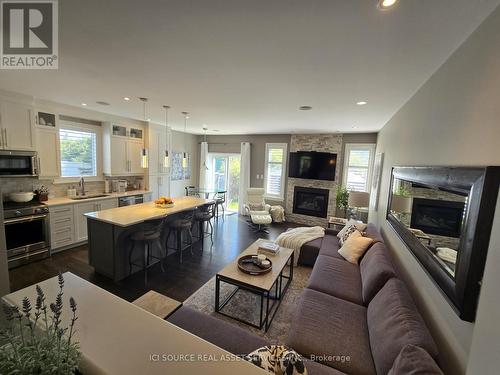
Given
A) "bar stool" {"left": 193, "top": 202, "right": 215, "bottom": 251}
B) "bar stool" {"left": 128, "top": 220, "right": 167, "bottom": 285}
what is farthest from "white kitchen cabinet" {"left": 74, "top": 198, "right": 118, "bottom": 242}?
"bar stool" {"left": 193, "top": 202, "right": 215, "bottom": 251}

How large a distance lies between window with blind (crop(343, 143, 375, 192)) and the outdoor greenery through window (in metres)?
6.38

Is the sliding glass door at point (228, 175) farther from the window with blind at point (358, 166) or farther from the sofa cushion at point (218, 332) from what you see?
the sofa cushion at point (218, 332)

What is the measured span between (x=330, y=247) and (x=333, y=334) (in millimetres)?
1899

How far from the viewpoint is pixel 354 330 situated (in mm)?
1750

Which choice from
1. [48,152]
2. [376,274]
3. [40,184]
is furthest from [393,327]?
[40,184]

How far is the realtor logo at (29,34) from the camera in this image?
1.53 meters

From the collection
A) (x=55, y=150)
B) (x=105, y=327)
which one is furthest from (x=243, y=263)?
(x=55, y=150)

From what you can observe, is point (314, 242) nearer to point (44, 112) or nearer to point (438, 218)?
point (438, 218)

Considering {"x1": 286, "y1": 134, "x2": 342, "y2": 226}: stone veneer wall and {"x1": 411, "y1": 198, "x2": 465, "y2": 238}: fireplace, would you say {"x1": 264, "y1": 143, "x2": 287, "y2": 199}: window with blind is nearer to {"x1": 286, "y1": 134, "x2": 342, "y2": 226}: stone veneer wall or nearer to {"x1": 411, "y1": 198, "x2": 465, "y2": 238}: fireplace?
{"x1": 286, "y1": 134, "x2": 342, "y2": 226}: stone veneer wall

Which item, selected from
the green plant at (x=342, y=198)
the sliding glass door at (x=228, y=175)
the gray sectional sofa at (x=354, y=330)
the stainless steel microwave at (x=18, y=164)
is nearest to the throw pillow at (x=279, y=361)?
the gray sectional sofa at (x=354, y=330)

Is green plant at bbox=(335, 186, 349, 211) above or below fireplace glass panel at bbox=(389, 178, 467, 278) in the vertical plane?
below

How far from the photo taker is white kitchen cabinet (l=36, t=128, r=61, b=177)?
3824 millimetres

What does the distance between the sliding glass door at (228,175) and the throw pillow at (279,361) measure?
6.72 metres

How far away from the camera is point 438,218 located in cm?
169
